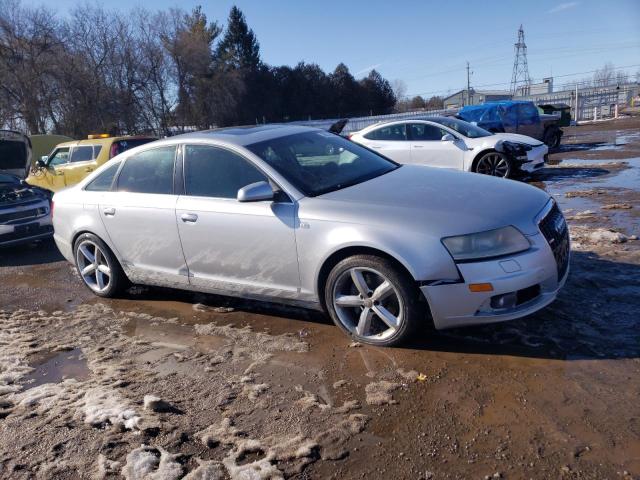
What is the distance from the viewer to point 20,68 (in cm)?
3622

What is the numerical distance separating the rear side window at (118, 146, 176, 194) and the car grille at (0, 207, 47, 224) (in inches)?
147

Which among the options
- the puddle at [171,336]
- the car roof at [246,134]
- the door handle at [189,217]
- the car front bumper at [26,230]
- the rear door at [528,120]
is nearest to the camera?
the puddle at [171,336]

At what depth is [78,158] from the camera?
429 inches

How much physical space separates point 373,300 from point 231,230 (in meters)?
1.29

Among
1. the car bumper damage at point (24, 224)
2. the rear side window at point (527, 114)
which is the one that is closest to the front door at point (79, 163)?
the car bumper damage at point (24, 224)

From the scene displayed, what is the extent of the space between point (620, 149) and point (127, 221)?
15247 millimetres

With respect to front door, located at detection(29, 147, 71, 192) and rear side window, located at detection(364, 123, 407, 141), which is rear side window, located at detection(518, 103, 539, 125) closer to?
rear side window, located at detection(364, 123, 407, 141)

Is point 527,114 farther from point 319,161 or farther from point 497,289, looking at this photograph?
point 497,289

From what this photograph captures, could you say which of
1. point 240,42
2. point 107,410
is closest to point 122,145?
point 107,410

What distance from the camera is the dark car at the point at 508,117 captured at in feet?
52.5

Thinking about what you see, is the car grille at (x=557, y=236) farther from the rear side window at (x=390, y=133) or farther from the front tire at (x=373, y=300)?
the rear side window at (x=390, y=133)

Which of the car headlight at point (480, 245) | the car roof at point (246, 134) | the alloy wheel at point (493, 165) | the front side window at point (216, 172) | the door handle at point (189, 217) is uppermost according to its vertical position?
the car roof at point (246, 134)

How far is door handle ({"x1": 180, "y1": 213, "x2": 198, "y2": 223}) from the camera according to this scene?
14.3 feet

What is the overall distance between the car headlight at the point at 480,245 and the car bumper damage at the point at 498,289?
5cm
